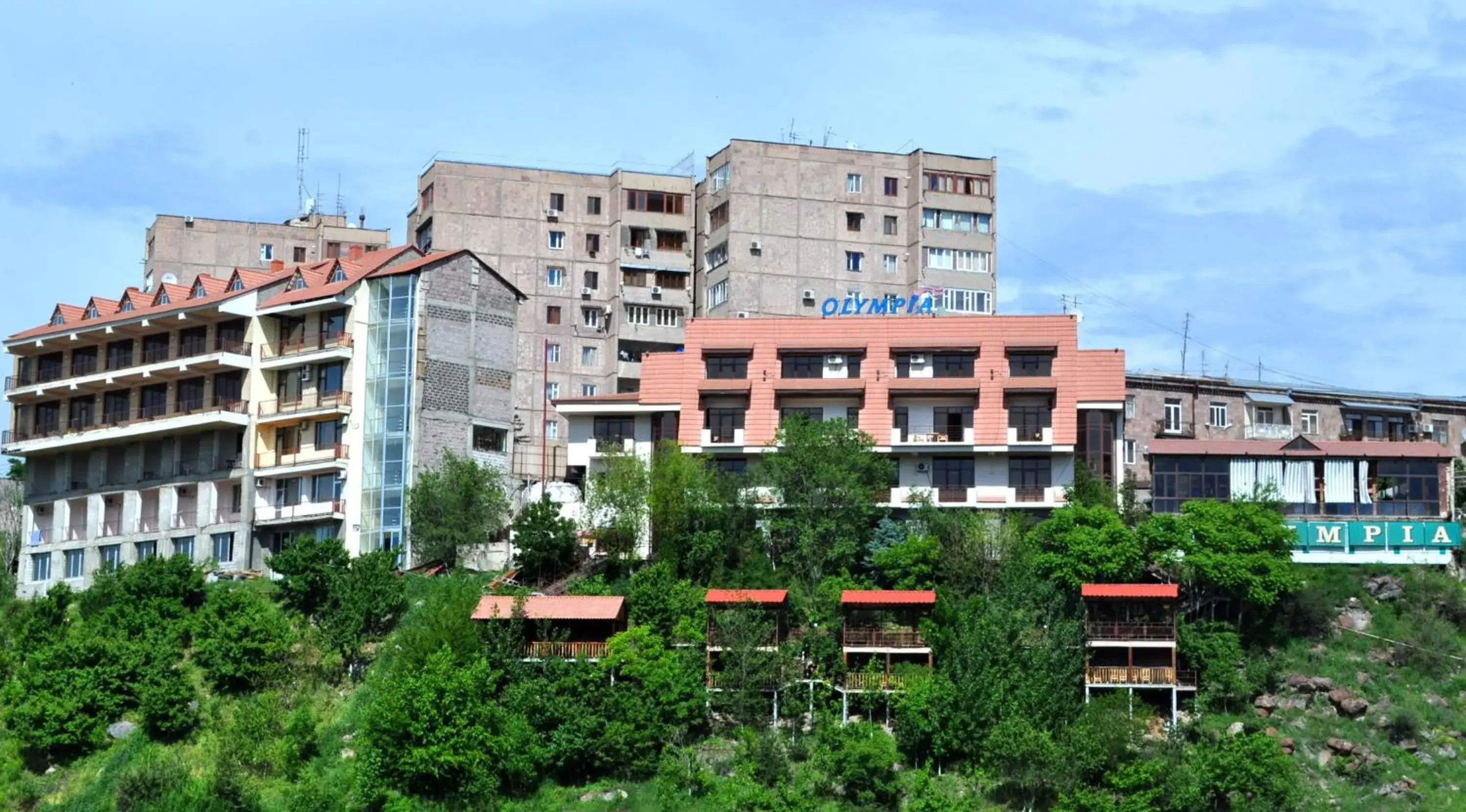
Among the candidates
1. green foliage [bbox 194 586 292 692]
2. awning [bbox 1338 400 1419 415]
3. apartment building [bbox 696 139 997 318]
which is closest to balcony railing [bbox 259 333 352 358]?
green foliage [bbox 194 586 292 692]

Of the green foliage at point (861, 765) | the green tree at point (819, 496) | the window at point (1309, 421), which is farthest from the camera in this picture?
the window at point (1309, 421)

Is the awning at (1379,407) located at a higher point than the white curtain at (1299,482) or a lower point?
higher

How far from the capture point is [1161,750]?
70.1m

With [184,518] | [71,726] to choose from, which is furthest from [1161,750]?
[184,518]

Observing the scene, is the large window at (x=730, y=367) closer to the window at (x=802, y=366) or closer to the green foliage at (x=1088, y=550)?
the window at (x=802, y=366)

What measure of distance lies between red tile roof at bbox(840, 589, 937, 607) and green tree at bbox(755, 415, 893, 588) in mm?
4085

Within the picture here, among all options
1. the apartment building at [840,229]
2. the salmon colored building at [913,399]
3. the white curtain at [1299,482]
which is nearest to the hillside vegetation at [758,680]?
the salmon colored building at [913,399]

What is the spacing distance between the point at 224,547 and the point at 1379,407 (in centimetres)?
5099

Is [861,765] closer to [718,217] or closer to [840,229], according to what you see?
[840,229]

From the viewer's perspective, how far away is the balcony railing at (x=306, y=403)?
298ft

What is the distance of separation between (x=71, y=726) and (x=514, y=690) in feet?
49.8

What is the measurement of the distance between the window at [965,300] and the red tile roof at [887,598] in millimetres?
34603

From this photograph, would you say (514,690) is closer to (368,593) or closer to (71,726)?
(368,593)

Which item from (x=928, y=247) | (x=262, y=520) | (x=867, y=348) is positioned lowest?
(x=262, y=520)
